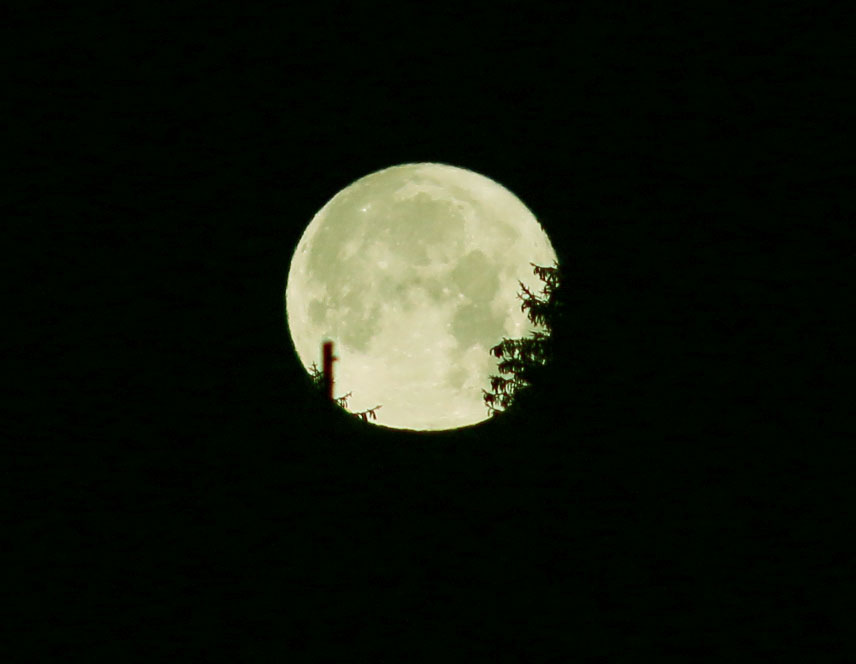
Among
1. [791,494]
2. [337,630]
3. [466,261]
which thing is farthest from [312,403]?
[466,261]

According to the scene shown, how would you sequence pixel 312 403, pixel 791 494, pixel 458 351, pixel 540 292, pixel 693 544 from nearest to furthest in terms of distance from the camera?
pixel 791 494 → pixel 693 544 → pixel 312 403 → pixel 540 292 → pixel 458 351

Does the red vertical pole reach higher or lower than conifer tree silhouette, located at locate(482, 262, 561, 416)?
lower

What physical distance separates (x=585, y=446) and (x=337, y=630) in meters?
2.94

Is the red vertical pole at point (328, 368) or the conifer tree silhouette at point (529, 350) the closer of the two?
the red vertical pole at point (328, 368)

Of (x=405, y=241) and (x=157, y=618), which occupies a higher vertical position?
(x=405, y=241)

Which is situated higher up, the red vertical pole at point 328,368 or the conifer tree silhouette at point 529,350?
the conifer tree silhouette at point 529,350

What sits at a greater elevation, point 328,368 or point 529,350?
point 529,350

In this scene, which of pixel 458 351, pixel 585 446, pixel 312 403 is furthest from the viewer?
pixel 458 351

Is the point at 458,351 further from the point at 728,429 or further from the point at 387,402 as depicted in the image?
the point at 728,429

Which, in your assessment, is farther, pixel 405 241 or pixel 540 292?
pixel 405 241

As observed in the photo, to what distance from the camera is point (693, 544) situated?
6590mm

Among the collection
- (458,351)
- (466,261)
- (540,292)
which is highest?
(466,261)

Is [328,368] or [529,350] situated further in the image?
[529,350]

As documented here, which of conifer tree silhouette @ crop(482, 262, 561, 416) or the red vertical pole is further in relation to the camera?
conifer tree silhouette @ crop(482, 262, 561, 416)
